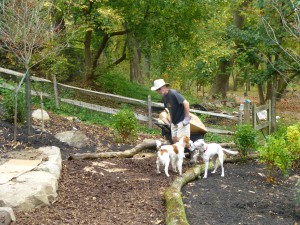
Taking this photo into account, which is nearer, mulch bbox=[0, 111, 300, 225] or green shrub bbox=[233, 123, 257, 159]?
mulch bbox=[0, 111, 300, 225]

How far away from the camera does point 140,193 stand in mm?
6496

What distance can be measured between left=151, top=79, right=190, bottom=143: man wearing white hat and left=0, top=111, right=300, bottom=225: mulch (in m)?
0.69

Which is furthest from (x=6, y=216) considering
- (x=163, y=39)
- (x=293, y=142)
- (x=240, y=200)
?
(x=163, y=39)

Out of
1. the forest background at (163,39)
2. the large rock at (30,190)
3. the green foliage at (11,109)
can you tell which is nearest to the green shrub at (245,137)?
the forest background at (163,39)

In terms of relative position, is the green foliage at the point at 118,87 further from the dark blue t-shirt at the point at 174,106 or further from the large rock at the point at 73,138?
the dark blue t-shirt at the point at 174,106

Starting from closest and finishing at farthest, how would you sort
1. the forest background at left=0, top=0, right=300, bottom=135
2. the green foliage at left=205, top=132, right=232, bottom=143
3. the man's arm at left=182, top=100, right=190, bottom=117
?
the man's arm at left=182, top=100, right=190, bottom=117 < the green foliage at left=205, top=132, right=232, bottom=143 < the forest background at left=0, top=0, right=300, bottom=135

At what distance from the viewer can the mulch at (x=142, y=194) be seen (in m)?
5.50

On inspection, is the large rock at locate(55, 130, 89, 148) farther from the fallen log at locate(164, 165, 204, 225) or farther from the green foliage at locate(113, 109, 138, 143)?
the fallen log at locate(164, 165, 204, 225)

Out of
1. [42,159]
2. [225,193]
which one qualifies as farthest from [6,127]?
[225,193]

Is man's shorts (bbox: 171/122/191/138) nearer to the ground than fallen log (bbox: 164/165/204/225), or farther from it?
farther from it

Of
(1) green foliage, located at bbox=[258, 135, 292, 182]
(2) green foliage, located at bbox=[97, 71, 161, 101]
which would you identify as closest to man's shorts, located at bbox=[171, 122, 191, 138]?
(1) green foliage, located at bbox=[258, 135, 292, 182]

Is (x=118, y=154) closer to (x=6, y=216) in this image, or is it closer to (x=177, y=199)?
(x=177, y=199)

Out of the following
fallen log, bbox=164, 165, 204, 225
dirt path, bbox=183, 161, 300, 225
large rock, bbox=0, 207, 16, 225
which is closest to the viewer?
large rock, bbox=0, 207, 16, 225

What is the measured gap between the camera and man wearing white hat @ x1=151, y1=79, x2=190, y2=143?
26.4 ft
